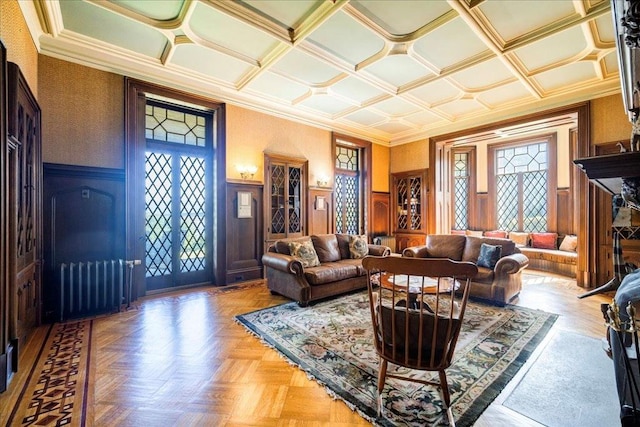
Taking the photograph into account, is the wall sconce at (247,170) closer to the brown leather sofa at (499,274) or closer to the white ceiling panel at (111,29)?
the white ceiling panel at (111,29)

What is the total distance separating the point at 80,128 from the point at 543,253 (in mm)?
8873

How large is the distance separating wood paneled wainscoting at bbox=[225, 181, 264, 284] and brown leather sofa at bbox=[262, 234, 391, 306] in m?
0.87

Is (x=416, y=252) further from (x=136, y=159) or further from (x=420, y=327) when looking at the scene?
(x=136, y=159)

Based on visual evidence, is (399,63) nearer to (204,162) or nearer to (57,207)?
(204,162)

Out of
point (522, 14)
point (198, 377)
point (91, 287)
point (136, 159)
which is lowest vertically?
point (198, 377)

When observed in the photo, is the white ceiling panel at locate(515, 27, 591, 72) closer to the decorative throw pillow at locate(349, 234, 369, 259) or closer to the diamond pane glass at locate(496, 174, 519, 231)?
the decorative throw pillow at locate(349, 234, 369, 259)

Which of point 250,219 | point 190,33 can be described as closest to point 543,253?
point 250,219

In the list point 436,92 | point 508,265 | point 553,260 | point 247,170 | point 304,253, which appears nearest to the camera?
point 508,265

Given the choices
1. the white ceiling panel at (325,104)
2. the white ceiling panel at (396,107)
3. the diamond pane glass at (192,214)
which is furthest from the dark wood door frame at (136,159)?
the white ceiling panel at (396,107)

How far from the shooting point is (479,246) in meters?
4.66

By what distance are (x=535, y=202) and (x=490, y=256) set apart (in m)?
4.33

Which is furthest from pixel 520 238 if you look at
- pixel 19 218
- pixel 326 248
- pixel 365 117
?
pixel 19 218

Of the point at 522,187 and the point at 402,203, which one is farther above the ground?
the point at 522,187

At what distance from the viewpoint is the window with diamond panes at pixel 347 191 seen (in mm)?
6910
